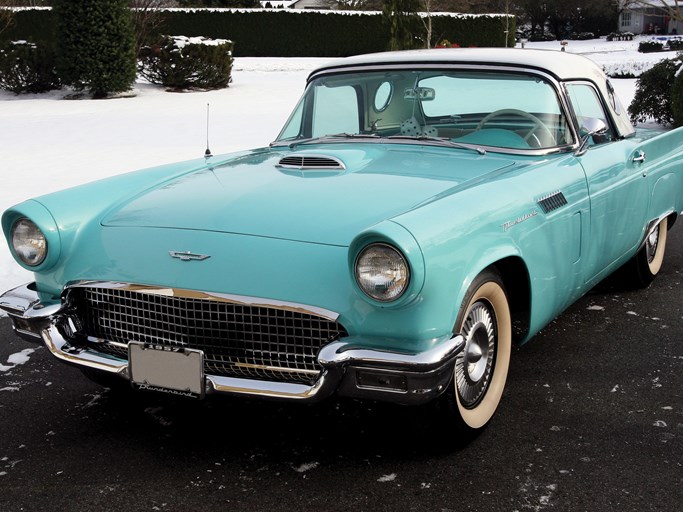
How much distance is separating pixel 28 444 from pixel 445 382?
171 centimetres

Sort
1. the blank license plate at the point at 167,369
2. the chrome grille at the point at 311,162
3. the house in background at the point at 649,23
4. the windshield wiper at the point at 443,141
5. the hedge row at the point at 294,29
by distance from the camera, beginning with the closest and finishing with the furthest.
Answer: the blank license plate at the point at 167,369
the chrome grille at the point at 311,162
the windshield wiper at the point at 443,141
the hedge row at the point at 294,29
the house in background at the point at 649,23

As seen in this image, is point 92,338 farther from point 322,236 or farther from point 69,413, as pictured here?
point 322,236

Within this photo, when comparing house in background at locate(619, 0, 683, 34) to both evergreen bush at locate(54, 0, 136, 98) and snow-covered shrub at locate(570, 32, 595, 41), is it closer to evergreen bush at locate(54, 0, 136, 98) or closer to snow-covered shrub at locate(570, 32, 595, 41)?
snow-covered shrub at locate(570, 32, 595, 41)

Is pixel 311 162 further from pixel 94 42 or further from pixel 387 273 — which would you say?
pixel 94 42

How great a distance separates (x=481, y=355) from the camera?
3279mm

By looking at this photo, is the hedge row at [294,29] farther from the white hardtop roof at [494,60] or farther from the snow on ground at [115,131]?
the white hardtop roof at [494,60]

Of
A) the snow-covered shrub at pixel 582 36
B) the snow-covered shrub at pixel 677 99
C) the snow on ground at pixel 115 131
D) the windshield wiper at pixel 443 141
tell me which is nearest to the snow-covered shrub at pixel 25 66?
the snow on ground at pixel 115 131

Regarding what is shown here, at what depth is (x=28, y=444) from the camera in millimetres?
3404

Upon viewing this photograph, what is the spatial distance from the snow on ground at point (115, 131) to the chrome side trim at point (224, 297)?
9.25ft

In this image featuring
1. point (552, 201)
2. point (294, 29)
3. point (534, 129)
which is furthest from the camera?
point (294, 29)

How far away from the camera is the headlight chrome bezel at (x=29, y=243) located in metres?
3.45

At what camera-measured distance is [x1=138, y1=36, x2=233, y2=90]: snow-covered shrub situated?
62.0 feet

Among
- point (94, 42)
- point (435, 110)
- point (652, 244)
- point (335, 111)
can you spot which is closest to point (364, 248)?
point (435, 110)

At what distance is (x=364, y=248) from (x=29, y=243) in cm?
153
